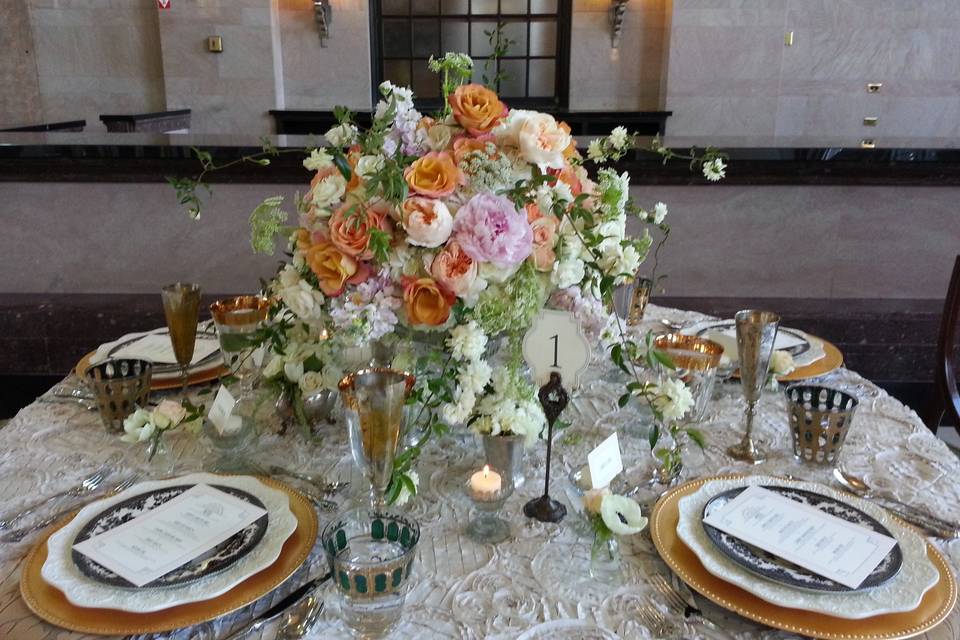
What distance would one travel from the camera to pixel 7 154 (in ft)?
8.12

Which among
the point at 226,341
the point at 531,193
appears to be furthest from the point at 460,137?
the point at 226,341

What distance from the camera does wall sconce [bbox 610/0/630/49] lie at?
19.2ft

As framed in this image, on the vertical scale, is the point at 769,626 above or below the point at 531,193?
below

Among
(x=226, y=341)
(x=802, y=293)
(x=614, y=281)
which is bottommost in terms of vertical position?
(x=802, y=293)

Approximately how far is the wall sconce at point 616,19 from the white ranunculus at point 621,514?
5.62 metres

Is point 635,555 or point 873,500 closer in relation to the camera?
point 635,555

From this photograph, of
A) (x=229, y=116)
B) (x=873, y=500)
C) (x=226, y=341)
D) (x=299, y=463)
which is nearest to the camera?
(x=873, y=500)

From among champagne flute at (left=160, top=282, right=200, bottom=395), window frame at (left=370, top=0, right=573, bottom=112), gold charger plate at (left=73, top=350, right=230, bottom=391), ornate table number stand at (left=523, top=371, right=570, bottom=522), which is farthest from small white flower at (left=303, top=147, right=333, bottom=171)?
window frame at (left=370, top=0, right=573, bottom=112)

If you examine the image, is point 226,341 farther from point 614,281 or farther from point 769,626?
point 769,626

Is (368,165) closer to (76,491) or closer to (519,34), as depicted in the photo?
(76,491)

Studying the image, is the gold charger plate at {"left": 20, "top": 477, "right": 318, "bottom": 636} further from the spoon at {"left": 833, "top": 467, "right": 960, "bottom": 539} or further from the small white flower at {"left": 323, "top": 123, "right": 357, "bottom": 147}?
the spoon at {"left": 833, "top": 467, "right": 960, "bottom": 539}

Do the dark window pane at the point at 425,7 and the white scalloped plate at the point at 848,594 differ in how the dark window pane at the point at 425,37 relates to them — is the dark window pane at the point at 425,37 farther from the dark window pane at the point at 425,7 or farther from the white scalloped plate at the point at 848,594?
the white scalloped plate at the point at 848,594

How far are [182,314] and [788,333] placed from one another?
129 cm

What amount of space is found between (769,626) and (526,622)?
26 centimetres
